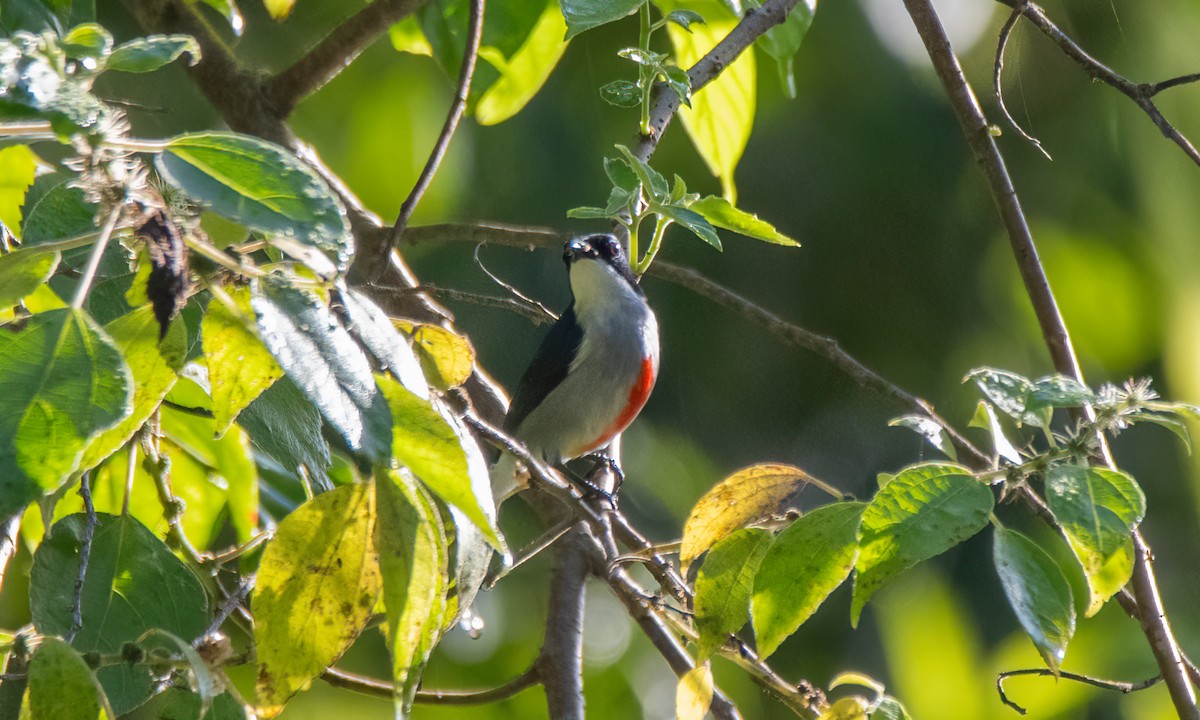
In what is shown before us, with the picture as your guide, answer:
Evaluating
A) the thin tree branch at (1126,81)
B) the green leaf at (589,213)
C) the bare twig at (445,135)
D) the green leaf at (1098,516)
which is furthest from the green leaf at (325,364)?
the thin tree branch at (1126,81)

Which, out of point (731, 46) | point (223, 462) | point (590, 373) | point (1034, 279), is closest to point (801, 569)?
point (1034, 279)

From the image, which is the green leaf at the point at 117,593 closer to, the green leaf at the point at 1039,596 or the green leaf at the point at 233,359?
the green leaf at the point at 233,359

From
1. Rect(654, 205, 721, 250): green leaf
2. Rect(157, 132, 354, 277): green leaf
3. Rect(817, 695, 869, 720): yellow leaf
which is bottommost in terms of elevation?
Rect(817, 695, 869, 720): yellow leaf

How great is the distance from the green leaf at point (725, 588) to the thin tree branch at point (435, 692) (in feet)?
1.84

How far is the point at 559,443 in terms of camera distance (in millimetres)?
2984

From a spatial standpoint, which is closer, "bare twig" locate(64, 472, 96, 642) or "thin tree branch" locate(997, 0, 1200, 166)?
"bare twig" locate(64, 472, 96, 642)

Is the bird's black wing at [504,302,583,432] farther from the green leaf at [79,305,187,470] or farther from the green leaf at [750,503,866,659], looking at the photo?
the green leaf at [79,305,187,470]

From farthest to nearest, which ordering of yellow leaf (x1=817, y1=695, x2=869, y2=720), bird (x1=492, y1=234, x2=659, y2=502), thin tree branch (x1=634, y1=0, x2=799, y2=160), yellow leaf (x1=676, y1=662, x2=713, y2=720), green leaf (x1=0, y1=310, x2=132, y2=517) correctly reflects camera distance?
bird (x1=492, y1=234, x2=659, y2=502) < thin tree branch (x1=634, y1=0, x2=799, y2=160) < yellow leaf (x1=676, y1=662, x2=713, y2=720) < yellow leaf (x1=817, y1=695, x2=869, y2=720) < green leaf (x1=0, y1=310, x2=132, y2=517)

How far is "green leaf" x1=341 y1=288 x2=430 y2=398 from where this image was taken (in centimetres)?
81

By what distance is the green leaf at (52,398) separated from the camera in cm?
65

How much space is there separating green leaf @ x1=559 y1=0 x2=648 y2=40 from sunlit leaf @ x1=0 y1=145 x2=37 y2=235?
608 mm

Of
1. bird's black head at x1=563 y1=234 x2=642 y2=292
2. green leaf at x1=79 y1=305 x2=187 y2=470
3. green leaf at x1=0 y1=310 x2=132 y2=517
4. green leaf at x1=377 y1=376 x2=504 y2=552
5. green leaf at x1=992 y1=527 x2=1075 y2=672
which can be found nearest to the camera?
green leaf at x1=0 y1=310 x2=132 y2=517

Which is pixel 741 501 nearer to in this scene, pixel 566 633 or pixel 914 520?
pixel 914 520

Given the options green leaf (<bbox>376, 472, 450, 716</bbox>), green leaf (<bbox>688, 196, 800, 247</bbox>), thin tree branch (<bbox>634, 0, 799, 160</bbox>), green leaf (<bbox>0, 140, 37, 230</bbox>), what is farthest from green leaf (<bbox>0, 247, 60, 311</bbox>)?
thin tree branch (<bbox>634, 0, 799, 160</bbox>)
